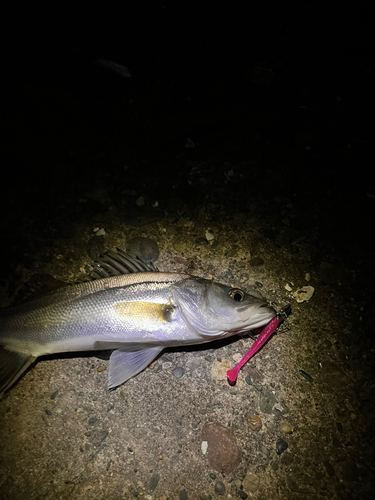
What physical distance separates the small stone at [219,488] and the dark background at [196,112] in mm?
1892

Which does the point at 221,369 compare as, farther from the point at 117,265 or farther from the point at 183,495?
the point at 117,265

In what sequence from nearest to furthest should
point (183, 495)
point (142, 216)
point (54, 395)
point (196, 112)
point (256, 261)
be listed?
point (183, 495) < point (54, 395) < point (256, 261) < point (142, 216) < point (196, 112)

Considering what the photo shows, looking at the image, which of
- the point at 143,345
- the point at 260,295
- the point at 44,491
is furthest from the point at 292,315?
the point at 44,491

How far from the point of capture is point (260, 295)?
2.42 m

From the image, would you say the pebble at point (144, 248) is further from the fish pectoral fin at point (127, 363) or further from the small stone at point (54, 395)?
the small stone at point (54, 395)

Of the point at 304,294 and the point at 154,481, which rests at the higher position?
the point at 304,294

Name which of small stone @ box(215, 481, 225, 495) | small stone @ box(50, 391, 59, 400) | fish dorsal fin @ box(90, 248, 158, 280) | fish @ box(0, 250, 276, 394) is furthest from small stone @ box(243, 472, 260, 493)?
fish dorsal fin @ box(90, 248, 158, 280)

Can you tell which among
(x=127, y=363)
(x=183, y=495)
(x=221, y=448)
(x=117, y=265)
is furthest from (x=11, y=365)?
(x=221, y=448)

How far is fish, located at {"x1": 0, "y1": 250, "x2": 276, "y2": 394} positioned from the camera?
1981 millimetres

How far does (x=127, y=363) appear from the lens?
2086mm

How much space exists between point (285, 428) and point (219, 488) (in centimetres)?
60

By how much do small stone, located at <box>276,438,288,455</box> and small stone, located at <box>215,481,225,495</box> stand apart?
44 cm

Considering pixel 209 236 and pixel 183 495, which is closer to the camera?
pixel 183 495

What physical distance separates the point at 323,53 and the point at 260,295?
3290 millimetres
